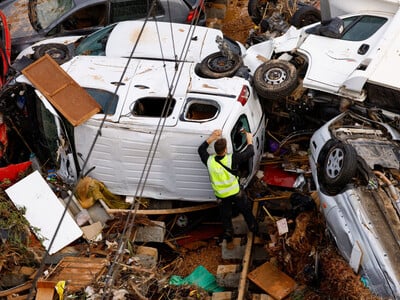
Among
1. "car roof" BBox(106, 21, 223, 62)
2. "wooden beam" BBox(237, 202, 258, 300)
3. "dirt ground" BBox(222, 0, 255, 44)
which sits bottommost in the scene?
"wooden beam" BBox(237, 202, 258, 300)

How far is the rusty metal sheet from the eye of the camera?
8867 millimetres

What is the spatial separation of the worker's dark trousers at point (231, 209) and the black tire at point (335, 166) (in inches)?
41.5

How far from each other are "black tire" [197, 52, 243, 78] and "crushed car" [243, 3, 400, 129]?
302mm

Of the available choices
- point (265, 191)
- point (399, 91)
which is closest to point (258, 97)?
point (265, 191)

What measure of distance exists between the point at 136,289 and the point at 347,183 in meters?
2.78

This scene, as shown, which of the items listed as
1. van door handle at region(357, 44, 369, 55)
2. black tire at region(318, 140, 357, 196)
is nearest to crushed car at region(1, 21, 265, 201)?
black tire at region(318, 140, 357, 196)

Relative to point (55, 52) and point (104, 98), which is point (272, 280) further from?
point (55, 52)

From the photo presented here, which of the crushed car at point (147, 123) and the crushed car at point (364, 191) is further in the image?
the crushed car at point (147, 123)

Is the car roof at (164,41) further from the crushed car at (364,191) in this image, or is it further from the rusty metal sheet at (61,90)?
the crushed car at (364,191)

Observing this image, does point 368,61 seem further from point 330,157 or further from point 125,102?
point 125,102

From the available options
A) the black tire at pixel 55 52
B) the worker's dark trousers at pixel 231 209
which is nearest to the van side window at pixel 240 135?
the worker's dark trousers at pixel 231 209

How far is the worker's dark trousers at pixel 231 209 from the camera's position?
340 inches

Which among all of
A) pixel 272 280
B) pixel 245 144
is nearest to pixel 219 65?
pixel 245 144

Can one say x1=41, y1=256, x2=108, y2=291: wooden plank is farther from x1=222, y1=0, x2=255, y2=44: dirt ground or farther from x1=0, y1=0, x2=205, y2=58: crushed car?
x1=222, y1=0, x2=255, y2=44: dirt ground
